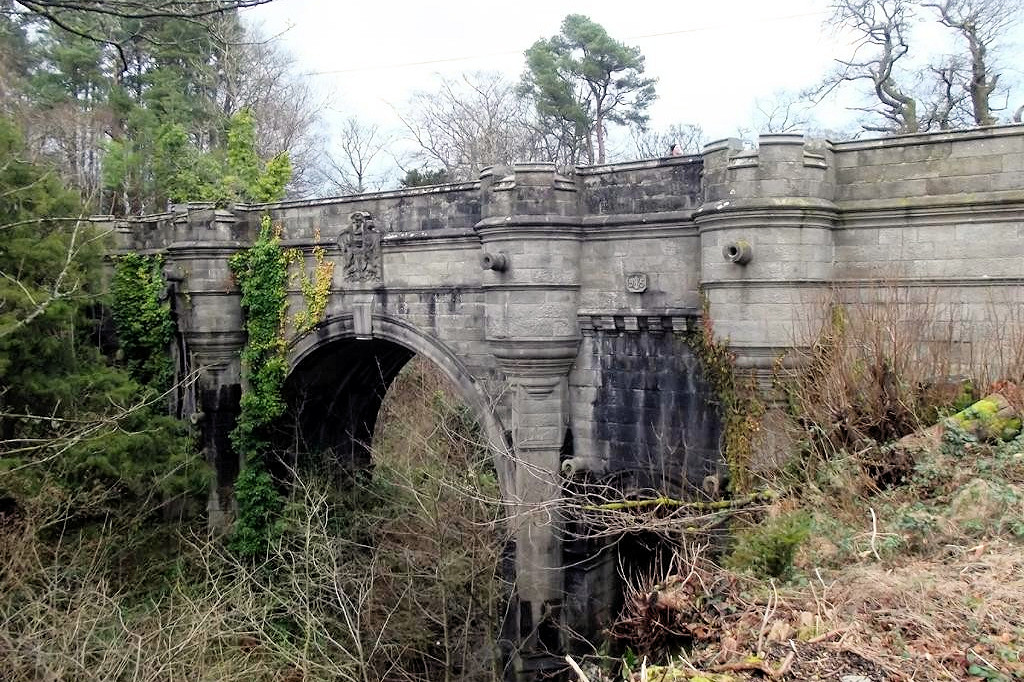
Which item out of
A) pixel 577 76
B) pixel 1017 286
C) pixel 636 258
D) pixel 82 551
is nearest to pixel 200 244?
pixel 82 551

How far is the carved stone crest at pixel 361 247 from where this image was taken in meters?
12.6

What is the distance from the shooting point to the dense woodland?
545cm

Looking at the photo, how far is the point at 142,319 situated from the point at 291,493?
457cm

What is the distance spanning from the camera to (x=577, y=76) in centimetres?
2880

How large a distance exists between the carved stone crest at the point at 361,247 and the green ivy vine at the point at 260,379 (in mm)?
1733

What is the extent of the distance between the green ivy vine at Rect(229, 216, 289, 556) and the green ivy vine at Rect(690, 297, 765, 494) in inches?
322

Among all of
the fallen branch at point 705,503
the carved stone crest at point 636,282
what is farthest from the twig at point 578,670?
the carved stone crest at point 636,282

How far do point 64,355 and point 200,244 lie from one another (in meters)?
3.21

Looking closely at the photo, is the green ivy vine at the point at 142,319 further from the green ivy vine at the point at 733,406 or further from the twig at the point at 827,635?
the twig at the point at 827,635

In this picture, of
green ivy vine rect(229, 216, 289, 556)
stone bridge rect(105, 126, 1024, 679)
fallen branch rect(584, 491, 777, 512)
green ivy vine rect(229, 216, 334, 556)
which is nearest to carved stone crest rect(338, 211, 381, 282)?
stone bridge rect(105, 126, 1024, 679)

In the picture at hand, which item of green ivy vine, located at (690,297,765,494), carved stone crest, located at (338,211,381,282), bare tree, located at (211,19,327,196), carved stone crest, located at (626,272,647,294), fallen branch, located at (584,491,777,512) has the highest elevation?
bare tree, located at (211,19,327,196)

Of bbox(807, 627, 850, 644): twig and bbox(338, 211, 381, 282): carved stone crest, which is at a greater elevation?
bbox(338, 211, 381, 282): carved stone crest

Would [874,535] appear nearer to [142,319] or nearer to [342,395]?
[342,395]

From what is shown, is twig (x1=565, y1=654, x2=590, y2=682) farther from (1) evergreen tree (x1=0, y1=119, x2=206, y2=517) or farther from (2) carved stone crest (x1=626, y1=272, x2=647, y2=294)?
(1) evergreen tree (x1=0, y1=119, x2=206, y2=517)
